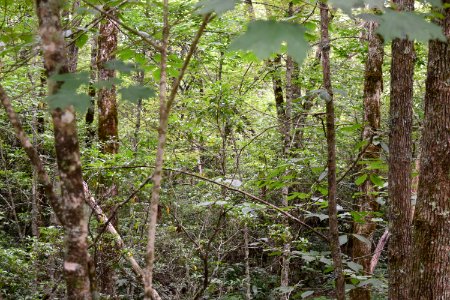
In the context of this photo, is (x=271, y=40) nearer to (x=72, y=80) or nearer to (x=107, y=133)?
(x=72, y=80)

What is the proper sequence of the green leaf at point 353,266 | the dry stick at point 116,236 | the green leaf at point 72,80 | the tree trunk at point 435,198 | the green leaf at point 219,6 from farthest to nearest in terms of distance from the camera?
the dry stick at point 116,236
the tree trunk at point 435,198
the green leaf at point 353,266
the green leaf at point 72,80
the green leaf at point 219,6

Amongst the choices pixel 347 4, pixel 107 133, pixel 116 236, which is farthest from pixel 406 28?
pixel 107 133

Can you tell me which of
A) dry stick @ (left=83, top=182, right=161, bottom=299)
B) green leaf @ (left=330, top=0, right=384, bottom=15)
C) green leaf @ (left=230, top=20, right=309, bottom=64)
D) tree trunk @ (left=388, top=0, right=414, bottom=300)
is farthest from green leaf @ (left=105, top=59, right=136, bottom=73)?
tree trunk @ (left=388, top=0, right=414, bottom=300)

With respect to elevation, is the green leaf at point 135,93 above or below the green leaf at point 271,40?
below

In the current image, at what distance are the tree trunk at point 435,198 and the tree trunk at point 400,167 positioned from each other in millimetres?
73

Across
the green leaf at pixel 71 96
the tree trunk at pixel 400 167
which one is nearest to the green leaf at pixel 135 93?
the green leaf at pixel 71 96

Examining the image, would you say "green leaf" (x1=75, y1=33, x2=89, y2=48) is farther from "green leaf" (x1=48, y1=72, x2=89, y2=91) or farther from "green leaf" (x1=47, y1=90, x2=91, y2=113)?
"green leaf" (x1=47, y1=90, x2=91, y2=113)

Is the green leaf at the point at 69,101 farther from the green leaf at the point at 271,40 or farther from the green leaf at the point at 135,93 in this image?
the green leaf at the point at 271,40

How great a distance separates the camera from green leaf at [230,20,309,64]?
0.81 metres

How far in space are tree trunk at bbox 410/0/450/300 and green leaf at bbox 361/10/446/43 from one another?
1.62 m

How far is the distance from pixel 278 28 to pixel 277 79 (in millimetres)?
9174

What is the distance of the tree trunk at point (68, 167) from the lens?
127cm

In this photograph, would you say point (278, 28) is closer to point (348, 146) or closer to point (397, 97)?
point (397, 97)

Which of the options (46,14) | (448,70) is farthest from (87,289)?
(448,70)
